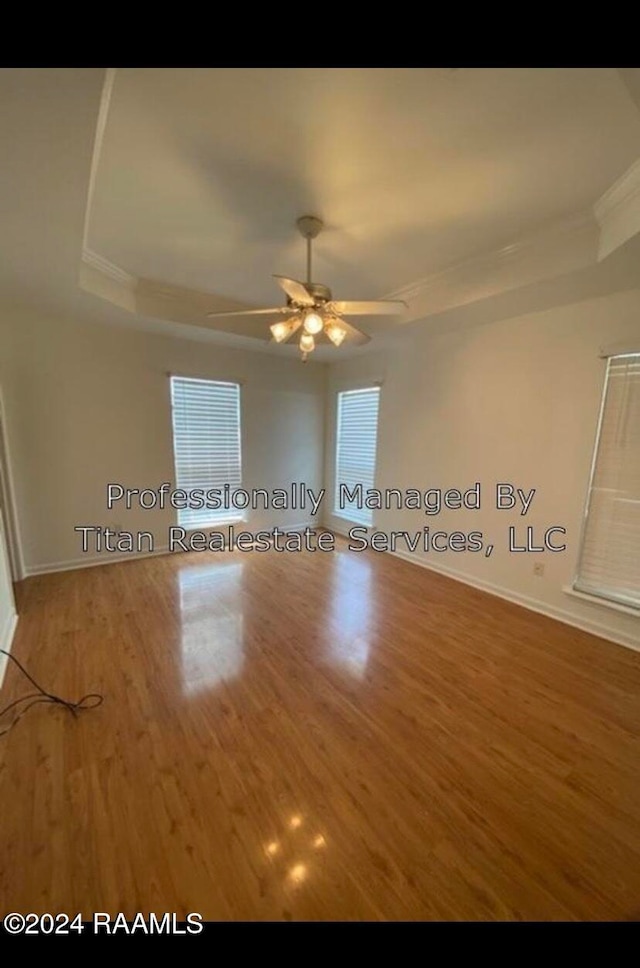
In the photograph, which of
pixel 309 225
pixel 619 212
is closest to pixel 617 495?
pixel 619 212

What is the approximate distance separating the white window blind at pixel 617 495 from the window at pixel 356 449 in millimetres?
2341

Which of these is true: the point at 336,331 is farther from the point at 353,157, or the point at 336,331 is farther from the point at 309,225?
the point at 353,157

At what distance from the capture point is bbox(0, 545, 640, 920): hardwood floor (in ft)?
3.55

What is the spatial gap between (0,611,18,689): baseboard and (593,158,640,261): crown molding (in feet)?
13.6

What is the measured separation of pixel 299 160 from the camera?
1645 mm

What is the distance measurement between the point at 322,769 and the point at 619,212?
3.12 metres

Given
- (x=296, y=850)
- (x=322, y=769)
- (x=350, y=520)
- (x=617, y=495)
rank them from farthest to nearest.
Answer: (x=350, y=520) → (x=617, y=495) → (x=322, y=769) → (x=296, y=850)

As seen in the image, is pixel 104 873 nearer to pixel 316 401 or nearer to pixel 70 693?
pixel 70 693

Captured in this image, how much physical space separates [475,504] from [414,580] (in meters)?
0.97

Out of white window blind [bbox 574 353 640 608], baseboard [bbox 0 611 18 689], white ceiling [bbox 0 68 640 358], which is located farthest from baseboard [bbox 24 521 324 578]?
white window blind [bbox 574 353 640 608]

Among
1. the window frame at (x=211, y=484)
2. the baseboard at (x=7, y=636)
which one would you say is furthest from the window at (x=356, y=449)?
the baseboard at (x=7, y=636)

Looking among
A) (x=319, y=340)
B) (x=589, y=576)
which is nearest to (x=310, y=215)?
(x=319, y=340)

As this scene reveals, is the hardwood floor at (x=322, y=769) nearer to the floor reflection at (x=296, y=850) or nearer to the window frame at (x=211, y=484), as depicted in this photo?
the floor reflection at (x=296, y=850)
